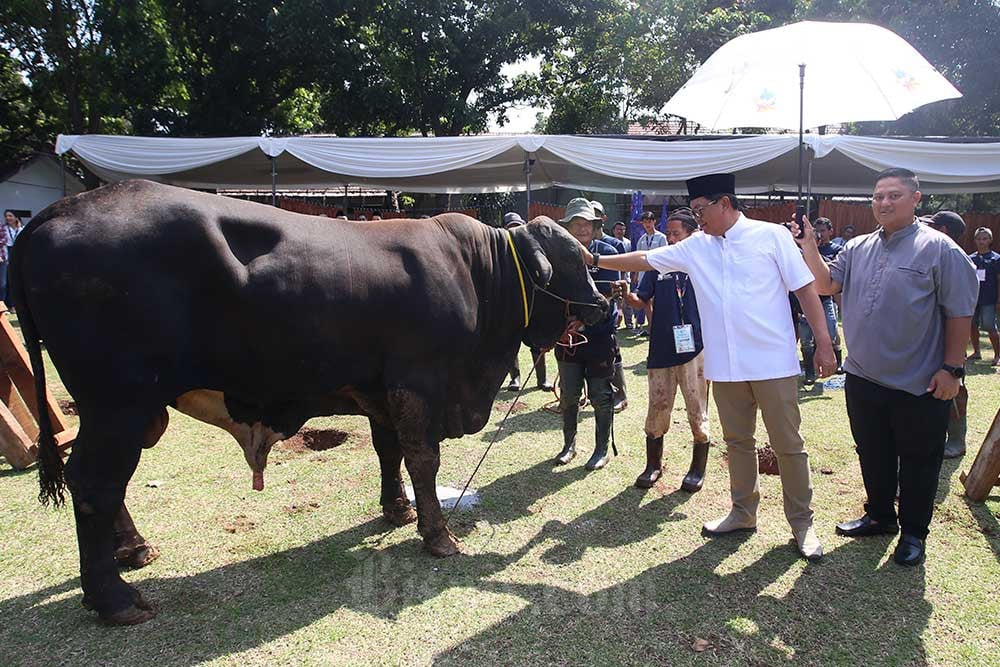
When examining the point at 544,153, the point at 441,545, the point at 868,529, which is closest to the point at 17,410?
the point at 441,545

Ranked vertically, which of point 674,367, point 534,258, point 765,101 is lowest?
point 674,367

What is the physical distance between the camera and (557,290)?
4547mm

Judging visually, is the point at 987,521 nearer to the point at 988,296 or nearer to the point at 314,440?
the point at 314,440

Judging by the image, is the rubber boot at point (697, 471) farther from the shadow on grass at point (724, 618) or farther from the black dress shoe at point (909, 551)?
the black dress shoe at point (909, 551)

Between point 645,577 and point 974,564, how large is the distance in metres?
1.93

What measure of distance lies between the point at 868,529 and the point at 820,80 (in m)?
2.81

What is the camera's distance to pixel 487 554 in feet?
13.5

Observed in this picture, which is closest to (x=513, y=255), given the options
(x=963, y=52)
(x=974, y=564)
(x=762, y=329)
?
(x=762, y=329)

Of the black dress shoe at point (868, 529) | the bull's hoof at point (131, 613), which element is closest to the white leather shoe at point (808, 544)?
the black dress shoe at point (868, 529)

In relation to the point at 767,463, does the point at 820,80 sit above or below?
above

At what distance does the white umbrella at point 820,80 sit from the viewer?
410 cm

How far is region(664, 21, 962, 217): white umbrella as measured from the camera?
161 inches

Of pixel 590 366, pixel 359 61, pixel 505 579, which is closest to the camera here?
pixel 505 579

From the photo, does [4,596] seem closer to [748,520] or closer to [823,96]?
[748,520]
